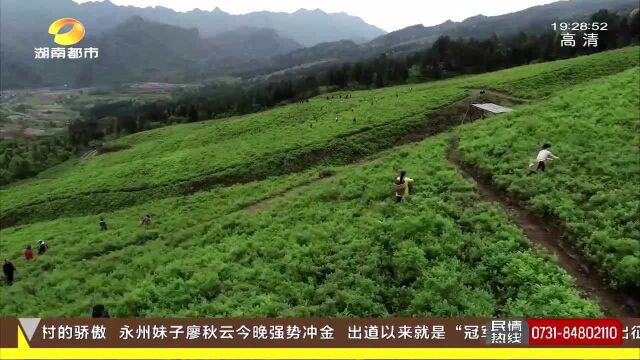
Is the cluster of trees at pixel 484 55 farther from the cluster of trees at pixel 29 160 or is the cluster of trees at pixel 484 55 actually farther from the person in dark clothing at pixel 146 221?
the person in dark clothing at pixel 146 221

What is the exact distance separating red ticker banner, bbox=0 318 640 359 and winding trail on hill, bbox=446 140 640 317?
2.44 m

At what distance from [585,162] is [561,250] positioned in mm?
8720

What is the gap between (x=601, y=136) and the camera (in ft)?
95.1

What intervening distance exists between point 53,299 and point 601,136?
103 feet

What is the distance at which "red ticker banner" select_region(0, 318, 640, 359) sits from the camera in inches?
554

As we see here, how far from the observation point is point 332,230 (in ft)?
78.7

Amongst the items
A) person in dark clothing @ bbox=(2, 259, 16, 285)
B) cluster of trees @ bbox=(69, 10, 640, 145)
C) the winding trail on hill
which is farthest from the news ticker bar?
cluster of trees @ bbox=(69, 10, 640, 145)

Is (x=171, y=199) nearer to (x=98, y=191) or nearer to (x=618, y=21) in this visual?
(x=98, y=191)

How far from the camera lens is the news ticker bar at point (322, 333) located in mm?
14086

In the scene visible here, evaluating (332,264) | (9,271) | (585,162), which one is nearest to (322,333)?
(332,264)

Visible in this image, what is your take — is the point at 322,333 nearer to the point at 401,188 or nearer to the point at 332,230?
the point at 332,230
